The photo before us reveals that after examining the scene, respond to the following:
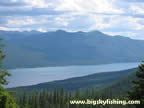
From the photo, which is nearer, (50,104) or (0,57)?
(0,57)

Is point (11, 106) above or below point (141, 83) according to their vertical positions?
below

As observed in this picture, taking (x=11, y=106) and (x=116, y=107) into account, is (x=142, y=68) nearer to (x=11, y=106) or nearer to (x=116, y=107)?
(x=11, y=106)

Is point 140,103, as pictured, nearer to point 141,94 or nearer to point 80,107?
point 141,94

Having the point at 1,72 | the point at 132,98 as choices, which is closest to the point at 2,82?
the point at 1,72

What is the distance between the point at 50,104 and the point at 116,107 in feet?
99.6

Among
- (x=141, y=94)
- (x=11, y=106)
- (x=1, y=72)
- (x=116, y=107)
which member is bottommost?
(x=11, y=106)

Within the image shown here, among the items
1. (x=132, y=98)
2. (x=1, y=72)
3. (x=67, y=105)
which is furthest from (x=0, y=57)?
(x=67, y=105)

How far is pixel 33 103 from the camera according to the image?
474ft

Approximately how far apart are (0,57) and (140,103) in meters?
8.49

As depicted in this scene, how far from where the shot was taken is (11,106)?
46.5 feet

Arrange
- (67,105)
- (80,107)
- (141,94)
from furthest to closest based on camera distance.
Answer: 1. (67,105)
2. (80,107)
3. (141,94)

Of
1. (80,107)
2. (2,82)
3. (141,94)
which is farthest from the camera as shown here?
(80,107)

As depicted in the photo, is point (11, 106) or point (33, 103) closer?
point (11, 106)

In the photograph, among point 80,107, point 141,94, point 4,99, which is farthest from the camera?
point 80,107
